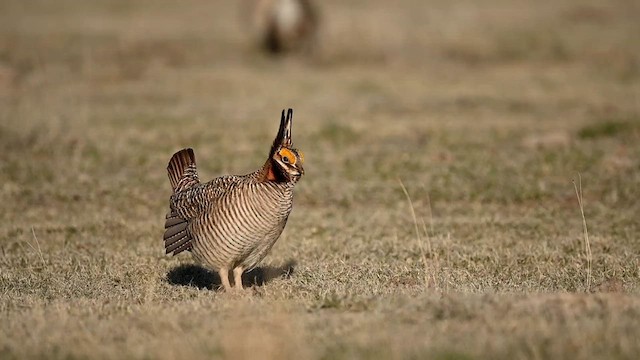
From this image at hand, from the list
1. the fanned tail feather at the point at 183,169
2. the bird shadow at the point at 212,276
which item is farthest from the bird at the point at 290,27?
the fanned tail feather at the point at 183,169

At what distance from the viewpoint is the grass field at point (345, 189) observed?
5.41 m

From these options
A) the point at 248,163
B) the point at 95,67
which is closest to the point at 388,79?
the point at 95,67

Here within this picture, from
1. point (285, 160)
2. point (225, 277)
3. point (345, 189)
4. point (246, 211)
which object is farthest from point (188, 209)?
point (345, 189)

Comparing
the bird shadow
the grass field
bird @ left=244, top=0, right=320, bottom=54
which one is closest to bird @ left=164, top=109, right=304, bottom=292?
the grass field

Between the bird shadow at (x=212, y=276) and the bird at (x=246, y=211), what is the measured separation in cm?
73

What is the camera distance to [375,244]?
356 inches

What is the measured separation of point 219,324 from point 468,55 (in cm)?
1821

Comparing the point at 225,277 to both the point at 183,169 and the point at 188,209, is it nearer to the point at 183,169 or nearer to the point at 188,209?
the point at 188,209

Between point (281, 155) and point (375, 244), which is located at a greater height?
point (281, 155)

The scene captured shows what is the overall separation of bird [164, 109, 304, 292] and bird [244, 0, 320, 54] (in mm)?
17157

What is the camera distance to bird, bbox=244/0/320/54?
23.8 metres

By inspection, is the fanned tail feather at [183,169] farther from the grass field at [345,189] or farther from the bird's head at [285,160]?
the bird's head at [285,160]

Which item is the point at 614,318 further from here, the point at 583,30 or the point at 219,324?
the point at 583,30

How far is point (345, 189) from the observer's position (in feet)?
37.3
